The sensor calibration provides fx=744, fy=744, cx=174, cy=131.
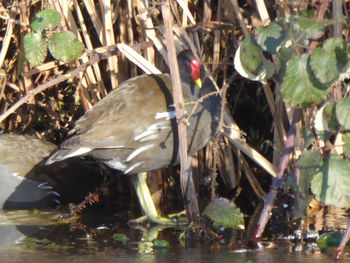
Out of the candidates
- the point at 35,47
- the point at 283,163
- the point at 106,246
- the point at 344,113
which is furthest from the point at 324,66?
the point at 35,47

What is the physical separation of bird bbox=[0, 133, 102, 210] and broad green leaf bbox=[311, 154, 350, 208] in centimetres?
204

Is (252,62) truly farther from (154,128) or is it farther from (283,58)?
(154,128)

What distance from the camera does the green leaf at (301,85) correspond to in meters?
2.81

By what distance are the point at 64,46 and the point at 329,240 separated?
1582 millimetres

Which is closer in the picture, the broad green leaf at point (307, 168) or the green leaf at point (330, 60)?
the green leaf at point (330, 60)

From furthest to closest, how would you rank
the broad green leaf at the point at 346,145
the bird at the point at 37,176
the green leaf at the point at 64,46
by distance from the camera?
the bird at the point at 37,176 < the green leaf at the point at 64,46 < the broad green leaf at the point at 346,145

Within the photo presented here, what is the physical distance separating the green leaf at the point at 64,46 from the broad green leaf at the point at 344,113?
149 centimetres

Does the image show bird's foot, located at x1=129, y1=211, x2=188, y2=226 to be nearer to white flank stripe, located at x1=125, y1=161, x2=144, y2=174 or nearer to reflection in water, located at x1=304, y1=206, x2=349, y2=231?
white flank stripe, located at x1=125, y1=161, x2=144, y2=174

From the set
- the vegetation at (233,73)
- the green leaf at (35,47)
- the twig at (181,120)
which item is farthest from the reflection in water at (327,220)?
the green leaf at (35,47)

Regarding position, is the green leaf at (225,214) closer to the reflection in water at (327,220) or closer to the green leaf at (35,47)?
the reflection in water at (327,220)

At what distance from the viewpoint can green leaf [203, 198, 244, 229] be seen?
10.6ft

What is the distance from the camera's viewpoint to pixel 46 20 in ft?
12.0

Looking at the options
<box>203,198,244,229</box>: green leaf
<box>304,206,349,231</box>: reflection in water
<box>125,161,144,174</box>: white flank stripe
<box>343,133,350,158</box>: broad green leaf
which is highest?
<box>343,133,350,158</box>: broad green leaf

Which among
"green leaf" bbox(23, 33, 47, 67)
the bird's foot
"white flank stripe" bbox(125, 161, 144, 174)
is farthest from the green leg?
"green leaf" bbox(23, 33, 47, 67)
